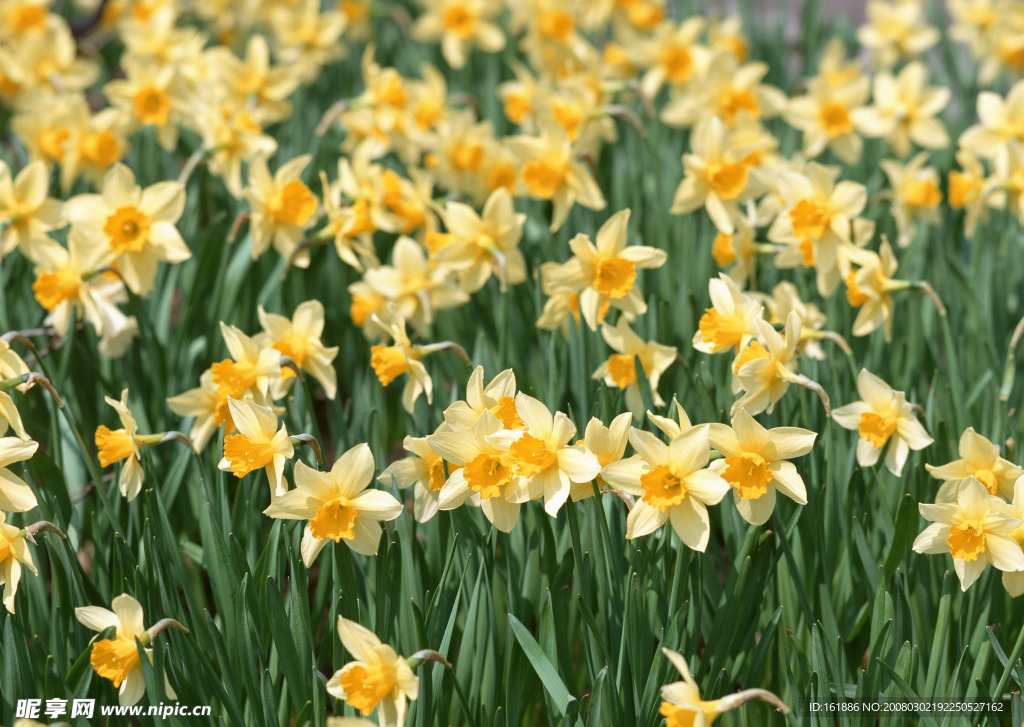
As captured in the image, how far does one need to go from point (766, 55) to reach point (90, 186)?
3.23m

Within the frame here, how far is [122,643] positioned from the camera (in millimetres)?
1519

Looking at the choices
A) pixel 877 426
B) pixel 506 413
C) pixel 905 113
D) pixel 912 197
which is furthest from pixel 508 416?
pixel 905 113

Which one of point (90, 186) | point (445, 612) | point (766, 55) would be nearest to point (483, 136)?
point (90, 186)

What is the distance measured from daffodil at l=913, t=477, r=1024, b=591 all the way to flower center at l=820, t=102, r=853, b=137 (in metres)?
2.05

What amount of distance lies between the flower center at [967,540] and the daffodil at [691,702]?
18.7 inches

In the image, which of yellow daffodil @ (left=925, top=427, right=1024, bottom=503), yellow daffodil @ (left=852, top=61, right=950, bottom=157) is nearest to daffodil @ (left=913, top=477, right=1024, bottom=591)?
yellow daffodil @ (left=925, top=427, right=1024, bottom=503)

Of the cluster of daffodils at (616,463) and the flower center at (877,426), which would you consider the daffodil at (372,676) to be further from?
the flower center at (877,426)

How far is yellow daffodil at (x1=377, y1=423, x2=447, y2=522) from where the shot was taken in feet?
5.32

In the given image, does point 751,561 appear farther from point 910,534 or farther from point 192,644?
point 192,644

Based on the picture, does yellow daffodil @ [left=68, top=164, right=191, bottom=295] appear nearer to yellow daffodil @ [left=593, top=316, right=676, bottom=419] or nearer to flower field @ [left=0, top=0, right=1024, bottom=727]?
flower field @ [left=0, top=0, right=1024, bottom=727]

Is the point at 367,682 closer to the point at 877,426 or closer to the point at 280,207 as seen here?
the point at 877,426

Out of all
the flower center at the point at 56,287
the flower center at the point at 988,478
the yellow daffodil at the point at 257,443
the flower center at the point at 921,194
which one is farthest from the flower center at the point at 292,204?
the flower center at the point at 921,194

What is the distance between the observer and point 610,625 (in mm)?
1638

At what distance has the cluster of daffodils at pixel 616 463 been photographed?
1.47 meters
